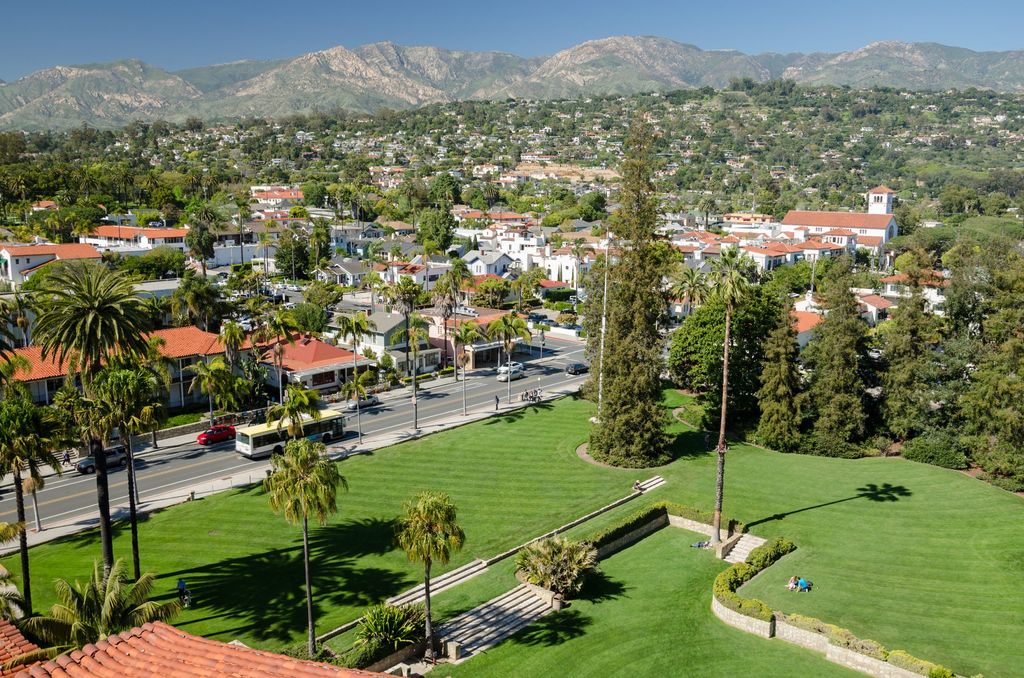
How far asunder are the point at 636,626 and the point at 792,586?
868cm

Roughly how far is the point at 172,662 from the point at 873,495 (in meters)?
43.9

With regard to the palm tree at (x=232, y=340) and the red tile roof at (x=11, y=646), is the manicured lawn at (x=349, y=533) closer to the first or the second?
the red tile roof at (x=11, y=646)

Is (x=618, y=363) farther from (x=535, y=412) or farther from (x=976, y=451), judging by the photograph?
(x=976, y=451)

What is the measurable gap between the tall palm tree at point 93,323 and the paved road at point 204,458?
11.2m

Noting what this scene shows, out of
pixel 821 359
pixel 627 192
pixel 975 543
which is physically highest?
pixel 627 192

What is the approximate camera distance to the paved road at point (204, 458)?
136 feet

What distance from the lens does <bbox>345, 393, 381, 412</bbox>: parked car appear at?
6059 cm

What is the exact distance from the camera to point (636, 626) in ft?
104

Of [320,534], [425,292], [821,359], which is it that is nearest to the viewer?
[320,534]

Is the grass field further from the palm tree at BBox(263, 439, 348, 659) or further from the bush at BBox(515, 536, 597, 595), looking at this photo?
the palm tree at BBox(263, 439, 348, 659)

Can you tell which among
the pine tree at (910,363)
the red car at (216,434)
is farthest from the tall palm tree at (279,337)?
the pine tree at (910,363)

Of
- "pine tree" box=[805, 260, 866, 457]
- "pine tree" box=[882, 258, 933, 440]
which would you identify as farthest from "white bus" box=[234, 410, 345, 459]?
"pine tree" box=[882, 258, 933, 440]

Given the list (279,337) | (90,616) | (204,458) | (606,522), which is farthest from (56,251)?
(90,616)

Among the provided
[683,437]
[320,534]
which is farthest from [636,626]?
[683,437]
